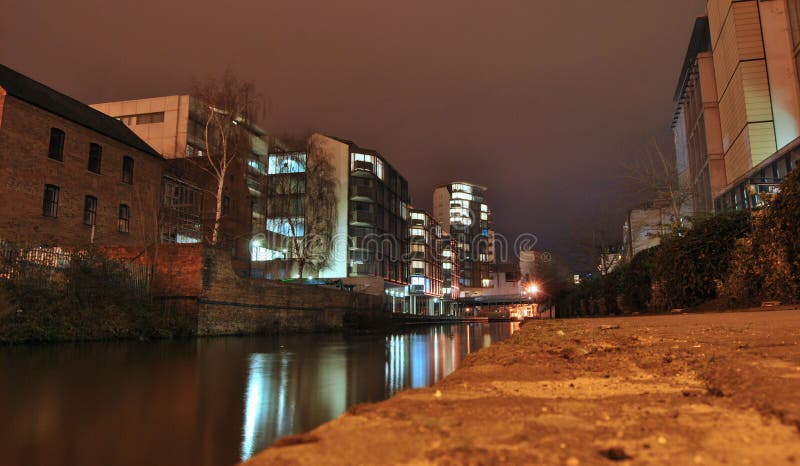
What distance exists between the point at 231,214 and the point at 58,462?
3231 cm

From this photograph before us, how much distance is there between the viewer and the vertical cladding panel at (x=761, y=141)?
936 inches

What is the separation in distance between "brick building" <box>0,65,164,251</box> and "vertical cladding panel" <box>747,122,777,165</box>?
1030 inches

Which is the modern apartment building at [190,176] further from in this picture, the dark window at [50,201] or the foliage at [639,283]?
the foliage at [639,283]

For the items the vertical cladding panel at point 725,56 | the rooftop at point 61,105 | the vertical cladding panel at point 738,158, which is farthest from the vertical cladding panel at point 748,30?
the rooftop at point 61,105

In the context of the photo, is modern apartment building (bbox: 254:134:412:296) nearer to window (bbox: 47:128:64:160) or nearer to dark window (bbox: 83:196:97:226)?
dark window (bbox: 83:196:97:226)

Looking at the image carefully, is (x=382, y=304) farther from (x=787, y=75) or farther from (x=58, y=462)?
(x=58, y=462)

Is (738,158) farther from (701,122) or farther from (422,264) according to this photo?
(422,264)

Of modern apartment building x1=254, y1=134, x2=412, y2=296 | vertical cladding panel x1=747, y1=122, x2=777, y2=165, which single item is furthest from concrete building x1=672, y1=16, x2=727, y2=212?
modern apartment building x1=254, y1=134, x2=412, y2=296

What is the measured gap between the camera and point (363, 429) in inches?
60.4

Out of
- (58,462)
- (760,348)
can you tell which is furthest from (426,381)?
(58,462)

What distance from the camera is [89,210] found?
22641mm

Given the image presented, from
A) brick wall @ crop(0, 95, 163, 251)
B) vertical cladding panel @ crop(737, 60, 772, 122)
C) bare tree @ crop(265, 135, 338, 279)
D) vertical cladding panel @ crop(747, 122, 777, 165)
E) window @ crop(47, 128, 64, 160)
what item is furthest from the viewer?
bare tree @ crop(265, 135, 338, 279)

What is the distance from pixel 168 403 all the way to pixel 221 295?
12.6 metres

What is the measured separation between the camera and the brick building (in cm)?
1895
